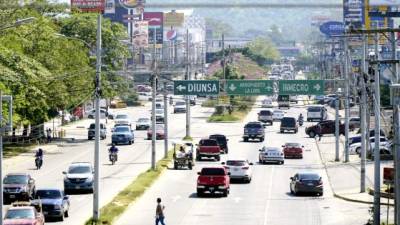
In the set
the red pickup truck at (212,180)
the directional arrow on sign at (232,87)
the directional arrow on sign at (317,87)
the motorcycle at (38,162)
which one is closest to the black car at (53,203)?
the red pickup truck at (212,180)

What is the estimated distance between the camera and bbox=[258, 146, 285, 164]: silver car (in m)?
73.6

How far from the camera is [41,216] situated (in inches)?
1560

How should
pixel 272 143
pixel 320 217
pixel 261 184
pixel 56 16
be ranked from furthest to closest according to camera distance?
pixel 56 16 → pixel 272 143 → pixel 261 184 → pixel 320 217

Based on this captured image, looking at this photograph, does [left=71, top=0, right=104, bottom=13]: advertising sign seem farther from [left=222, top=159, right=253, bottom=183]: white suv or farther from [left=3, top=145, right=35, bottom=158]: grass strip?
[left=3, top=145, right=35, bottom=158]: grass strip

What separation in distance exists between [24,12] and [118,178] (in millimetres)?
19442

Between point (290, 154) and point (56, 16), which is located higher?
point (56, 16)

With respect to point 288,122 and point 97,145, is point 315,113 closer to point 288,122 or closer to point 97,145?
point 288,122

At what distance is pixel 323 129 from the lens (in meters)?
101

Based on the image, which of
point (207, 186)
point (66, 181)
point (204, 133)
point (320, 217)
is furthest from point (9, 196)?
point (204, 133)

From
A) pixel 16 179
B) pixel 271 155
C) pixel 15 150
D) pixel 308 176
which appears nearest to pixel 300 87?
pixel 271 155

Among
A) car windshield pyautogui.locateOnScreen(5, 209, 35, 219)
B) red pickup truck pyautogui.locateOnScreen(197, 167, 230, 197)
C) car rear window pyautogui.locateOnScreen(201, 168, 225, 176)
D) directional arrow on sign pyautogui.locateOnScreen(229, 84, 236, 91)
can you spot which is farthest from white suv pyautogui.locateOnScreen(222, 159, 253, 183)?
car windshield pyautogui.locateOnScreen(5, 209, 35, 219)

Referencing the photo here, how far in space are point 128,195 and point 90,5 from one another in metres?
11.2

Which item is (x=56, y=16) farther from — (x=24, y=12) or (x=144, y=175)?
(x=144, y=175)

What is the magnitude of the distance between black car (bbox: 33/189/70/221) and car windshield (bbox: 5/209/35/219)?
3768 millimetres
